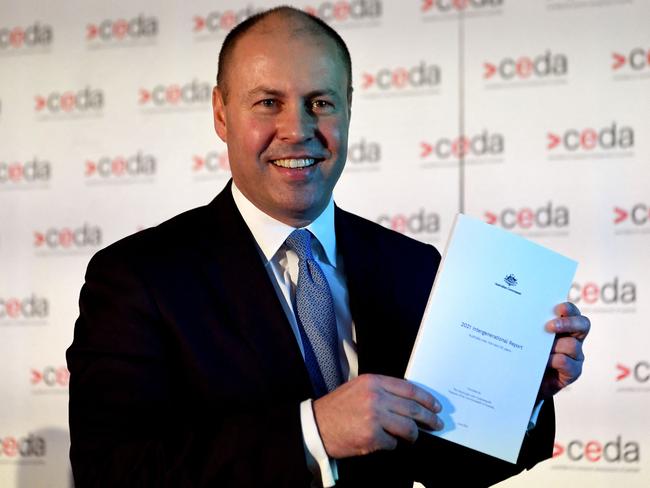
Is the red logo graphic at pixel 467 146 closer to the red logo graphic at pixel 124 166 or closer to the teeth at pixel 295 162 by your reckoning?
the red logo graphic at pixel 124 166

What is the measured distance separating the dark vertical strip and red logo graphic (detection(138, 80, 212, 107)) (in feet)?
3.76

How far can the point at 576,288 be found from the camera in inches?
151

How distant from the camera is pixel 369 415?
1.63 meters

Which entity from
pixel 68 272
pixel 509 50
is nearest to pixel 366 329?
pixel 509 50

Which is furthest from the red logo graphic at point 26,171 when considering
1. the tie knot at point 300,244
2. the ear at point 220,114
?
the tie knot at point 300,244

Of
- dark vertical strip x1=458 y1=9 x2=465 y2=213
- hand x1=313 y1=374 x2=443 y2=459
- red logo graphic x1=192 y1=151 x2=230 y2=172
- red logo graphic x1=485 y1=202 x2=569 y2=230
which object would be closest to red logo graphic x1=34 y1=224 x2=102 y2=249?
red logo graphic x1=192 y1=151 x2=230 y2=172

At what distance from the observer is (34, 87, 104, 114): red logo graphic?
4.31 metres

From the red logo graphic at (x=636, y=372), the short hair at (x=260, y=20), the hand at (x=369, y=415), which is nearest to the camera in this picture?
the hand at (x=369, y=415)

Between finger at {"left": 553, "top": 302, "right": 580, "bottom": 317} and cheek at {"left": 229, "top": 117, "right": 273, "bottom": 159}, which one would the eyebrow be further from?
finger at {"left": 553, "top": 302, "right": 580, "bottom": 317}

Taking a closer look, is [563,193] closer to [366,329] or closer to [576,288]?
[576,288]

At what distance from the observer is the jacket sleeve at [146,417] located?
5.56ft

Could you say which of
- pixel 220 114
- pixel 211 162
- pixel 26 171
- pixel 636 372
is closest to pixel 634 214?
pixel 636 372

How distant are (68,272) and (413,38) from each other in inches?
75.7

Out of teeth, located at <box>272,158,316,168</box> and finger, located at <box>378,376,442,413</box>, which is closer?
finger, located at <box>378,376,442,413</box>
